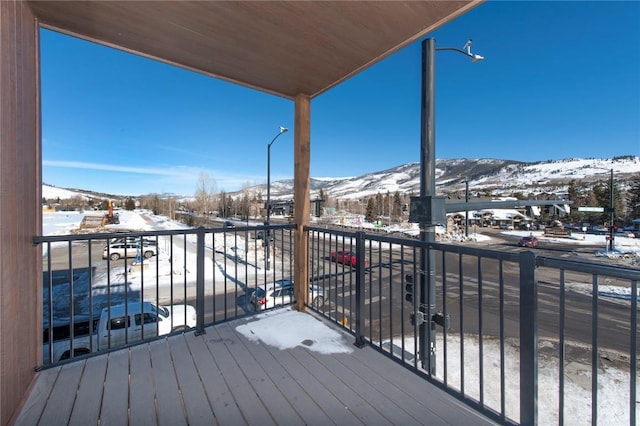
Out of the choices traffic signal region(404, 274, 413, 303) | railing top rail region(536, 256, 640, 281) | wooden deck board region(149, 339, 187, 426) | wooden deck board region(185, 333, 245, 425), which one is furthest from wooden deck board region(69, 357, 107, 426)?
traffic signal region(404, 274, 413, 303)

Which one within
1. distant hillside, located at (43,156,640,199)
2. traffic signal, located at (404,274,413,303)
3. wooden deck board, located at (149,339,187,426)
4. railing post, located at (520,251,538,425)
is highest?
distant hillside, located at (43,156,640,199)

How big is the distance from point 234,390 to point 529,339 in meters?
1.52

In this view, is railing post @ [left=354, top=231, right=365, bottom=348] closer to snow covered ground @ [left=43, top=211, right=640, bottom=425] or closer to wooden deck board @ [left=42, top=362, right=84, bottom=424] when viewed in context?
snow covered ground @ [left=43, top=211, right=640, bottom=425]

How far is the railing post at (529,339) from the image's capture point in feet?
3.65

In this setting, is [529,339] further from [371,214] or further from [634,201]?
[634,201]

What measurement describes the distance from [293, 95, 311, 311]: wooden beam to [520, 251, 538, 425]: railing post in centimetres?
198

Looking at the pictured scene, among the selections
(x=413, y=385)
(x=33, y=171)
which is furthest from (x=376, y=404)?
(x=33, y=171)

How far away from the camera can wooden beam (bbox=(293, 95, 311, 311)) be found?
289 centimetres

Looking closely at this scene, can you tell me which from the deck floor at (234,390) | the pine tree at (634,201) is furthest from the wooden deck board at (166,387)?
the pine tree at (634,201)

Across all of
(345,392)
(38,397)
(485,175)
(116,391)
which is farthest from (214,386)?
(485,175)

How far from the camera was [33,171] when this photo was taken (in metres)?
1.71

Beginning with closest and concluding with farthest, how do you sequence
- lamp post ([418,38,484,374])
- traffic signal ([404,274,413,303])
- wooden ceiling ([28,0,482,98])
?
wooden ceiling ([28,0,482,98]) → lamp post ([418,38,484,374]) → traffic signal ([404,274,413,303])

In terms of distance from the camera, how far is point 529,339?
1.15 metres

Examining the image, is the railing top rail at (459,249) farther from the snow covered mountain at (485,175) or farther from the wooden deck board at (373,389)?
the snow covered mountain at (485,175)
